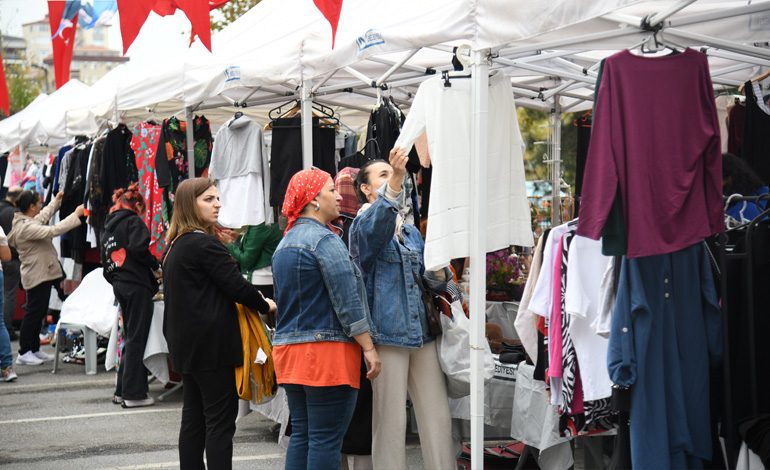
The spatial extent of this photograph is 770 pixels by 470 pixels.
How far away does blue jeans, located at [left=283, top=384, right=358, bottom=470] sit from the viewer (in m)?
4.77

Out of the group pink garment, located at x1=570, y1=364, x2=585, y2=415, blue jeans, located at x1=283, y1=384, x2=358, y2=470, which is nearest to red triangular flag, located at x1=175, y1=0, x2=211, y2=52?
blue jeans, located at x1=283, y1=384, x2=358, y2=470

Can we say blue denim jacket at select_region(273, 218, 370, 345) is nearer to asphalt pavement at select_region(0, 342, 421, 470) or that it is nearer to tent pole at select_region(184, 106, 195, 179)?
asphalt pavement at select_region(0, 342, 421, 470)

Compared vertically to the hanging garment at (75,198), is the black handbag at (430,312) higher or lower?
lower

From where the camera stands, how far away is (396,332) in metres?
5.10

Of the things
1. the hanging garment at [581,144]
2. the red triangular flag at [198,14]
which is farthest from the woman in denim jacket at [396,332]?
the hanging garment at [581,144]

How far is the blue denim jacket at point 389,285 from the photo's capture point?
507cm

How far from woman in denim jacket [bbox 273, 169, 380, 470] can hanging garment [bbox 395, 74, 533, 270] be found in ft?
1.52

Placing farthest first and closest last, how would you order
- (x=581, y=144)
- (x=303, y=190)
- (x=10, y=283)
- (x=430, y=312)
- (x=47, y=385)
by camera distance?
(x=10, y=283), (x=47, y=385), (x=581, y=144), (x=430, y=312), (x=303, y=190)

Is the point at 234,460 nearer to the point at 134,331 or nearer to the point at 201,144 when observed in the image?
the point at 134,331

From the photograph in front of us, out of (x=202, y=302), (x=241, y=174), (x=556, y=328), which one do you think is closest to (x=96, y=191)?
(x=241, y=174)

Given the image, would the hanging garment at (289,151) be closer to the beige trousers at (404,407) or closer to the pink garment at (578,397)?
the beige trousers at (404,407)

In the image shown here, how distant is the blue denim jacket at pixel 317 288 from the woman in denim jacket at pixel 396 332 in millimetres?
A: 266

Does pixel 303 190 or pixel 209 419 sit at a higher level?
pixel 303 190

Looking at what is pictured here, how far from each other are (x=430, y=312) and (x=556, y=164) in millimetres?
4139
